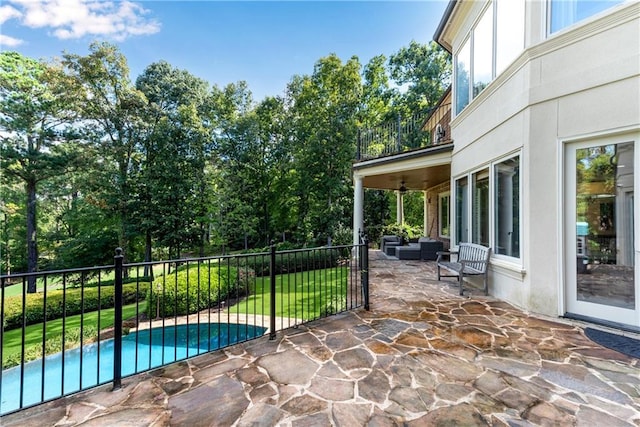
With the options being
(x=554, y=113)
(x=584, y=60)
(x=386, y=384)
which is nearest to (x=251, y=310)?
(x=386, y=384)

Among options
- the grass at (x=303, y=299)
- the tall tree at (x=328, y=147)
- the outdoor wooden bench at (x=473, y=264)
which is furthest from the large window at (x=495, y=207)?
the tall tree at (x=328, y=147)

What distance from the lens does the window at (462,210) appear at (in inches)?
261

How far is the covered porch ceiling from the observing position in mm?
7574

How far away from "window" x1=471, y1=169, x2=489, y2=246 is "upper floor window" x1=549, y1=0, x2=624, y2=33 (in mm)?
2458

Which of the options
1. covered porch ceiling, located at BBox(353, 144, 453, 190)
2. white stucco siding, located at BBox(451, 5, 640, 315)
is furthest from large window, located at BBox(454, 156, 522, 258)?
covered porch ceiling, located at BBox(353, 144, 453, 190)

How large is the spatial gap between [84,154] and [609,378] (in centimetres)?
1782

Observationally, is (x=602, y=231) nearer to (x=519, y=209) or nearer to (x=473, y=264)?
(x=519, y=209)

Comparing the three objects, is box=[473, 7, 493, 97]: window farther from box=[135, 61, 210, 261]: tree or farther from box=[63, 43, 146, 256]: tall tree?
box=[63, 43, 146, 256]: tall tree

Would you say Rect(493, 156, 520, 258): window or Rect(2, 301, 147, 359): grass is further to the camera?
Rect(2, 301, 147, 359): grass

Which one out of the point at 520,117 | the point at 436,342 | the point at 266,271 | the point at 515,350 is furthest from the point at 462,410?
the point at 266,271

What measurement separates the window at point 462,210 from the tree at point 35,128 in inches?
628

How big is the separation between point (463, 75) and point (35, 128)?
16.8 metres

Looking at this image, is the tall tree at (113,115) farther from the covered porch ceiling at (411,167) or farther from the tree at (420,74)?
the tree at (420,74)

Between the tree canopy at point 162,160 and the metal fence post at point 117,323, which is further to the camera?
the tree canopy at point 162,160
